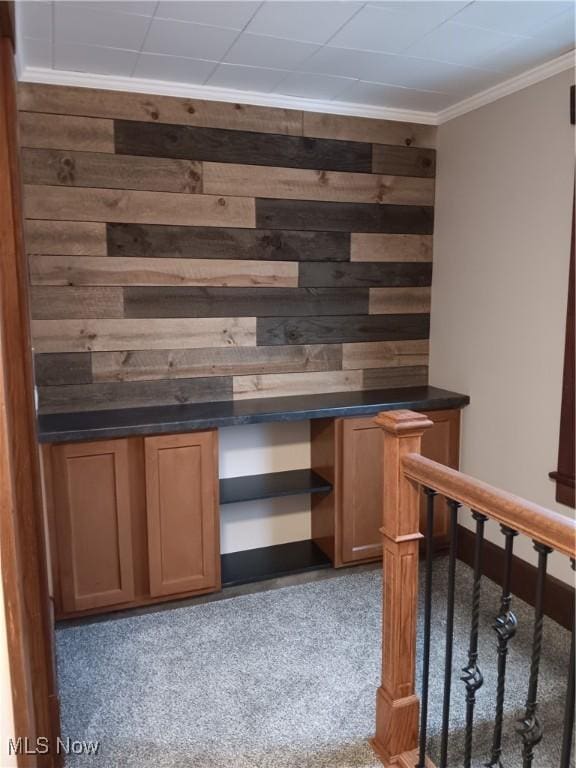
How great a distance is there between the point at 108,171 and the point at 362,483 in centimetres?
192

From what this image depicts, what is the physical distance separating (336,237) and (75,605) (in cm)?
218

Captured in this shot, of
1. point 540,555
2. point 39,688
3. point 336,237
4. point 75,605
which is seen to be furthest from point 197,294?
point 540,555

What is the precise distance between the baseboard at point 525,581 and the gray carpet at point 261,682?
2.3 inches

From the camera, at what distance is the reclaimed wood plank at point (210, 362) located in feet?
9.47

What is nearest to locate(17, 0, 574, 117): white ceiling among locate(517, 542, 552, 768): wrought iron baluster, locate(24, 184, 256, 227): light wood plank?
locate(24, 184, 256, 227): light wood plank

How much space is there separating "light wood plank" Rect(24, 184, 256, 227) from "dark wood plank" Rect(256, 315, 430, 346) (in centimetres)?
54

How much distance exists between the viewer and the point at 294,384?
128 inches

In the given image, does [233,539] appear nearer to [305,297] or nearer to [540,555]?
[305,297]

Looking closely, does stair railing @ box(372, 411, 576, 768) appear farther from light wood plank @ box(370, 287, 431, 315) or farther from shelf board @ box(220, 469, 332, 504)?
light wood plank @ box(370, 287, 431, 315)

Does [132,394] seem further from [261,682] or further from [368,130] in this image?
[368,130]

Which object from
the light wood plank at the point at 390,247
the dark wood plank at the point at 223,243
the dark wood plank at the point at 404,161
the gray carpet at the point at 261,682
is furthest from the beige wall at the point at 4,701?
the dark wood plank at the point at 404,161

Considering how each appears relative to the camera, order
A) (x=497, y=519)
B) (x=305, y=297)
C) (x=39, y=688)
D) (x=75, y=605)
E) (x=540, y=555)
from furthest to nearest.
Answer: (x=305, y=297)
(x=75, y=605)
(x=39, y=688)
(x=497, y=519)
(x=540, y=555)

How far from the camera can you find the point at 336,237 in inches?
127

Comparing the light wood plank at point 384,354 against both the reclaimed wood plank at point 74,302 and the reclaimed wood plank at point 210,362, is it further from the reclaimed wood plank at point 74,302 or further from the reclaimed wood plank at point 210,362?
the reclaimed wood plank at point 74,302
